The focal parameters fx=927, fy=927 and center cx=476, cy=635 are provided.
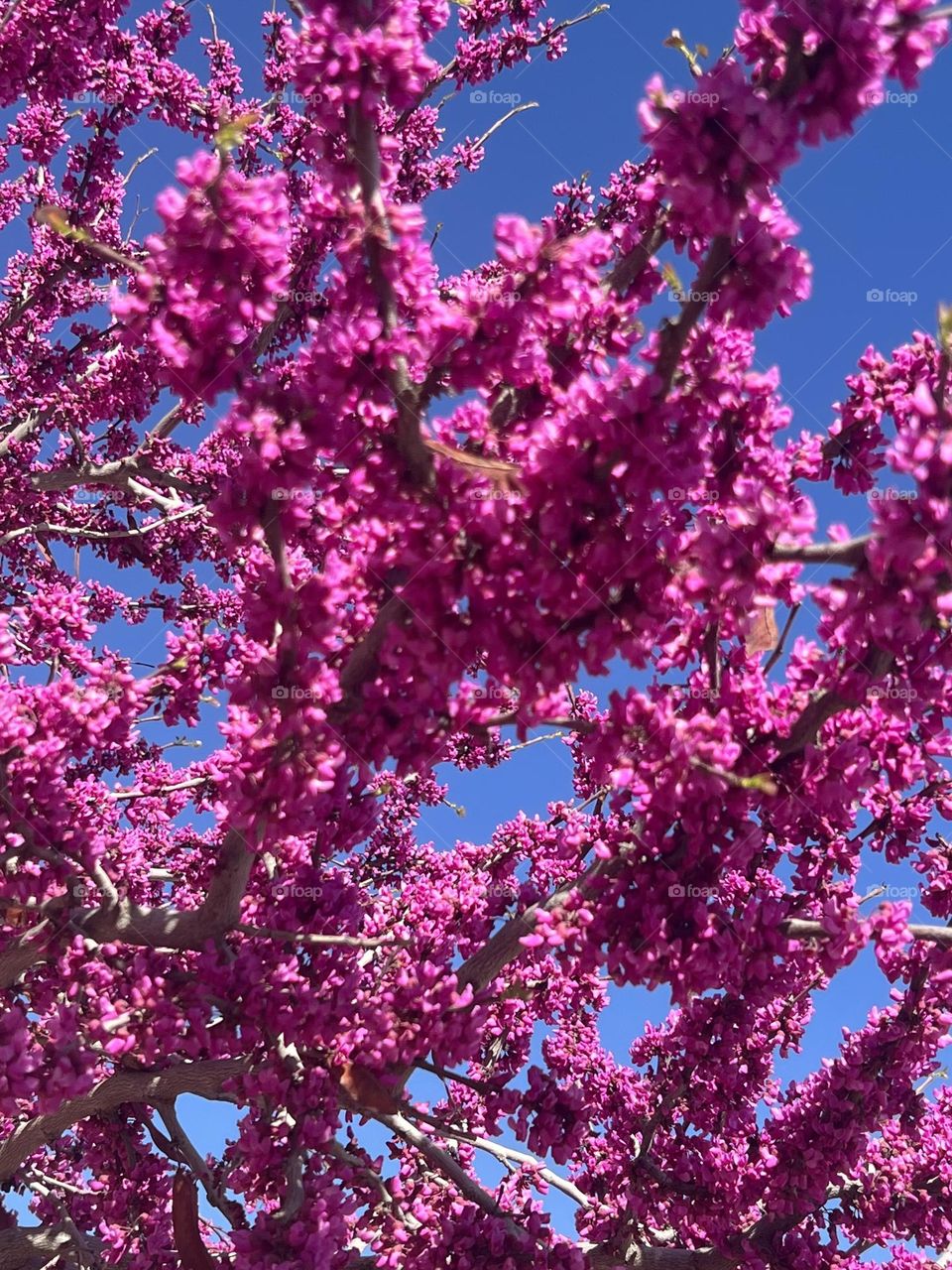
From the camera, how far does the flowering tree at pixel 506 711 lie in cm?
276

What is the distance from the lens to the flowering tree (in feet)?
9.07

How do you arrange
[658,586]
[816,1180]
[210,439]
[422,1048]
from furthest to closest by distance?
[210,439] < [816,1180] < [422,1048] < [658,586]

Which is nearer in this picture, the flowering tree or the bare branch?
the flowering tree

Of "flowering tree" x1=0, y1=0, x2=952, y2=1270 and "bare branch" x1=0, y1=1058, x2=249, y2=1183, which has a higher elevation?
"flowering tree" x1=0, y1=0, x2=952, y2=1270

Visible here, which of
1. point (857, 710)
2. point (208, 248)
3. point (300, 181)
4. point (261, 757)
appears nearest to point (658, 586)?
point (857, 710)

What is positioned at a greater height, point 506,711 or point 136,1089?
point 506,711

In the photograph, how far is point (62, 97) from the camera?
7.25 m

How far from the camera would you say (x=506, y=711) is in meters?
3.89

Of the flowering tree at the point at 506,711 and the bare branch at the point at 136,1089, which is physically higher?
the flowering tree at the point at 506,711

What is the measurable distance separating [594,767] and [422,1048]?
1.54 m

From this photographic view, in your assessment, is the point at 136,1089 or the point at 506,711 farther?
the point at 136,1089

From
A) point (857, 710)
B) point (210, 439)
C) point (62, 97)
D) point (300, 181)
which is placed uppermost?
point (300, 181)

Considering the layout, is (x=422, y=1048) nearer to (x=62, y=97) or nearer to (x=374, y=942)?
(x=374, y=942)

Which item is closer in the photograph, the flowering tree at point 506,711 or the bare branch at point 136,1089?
the flowering tree at point 506,711
